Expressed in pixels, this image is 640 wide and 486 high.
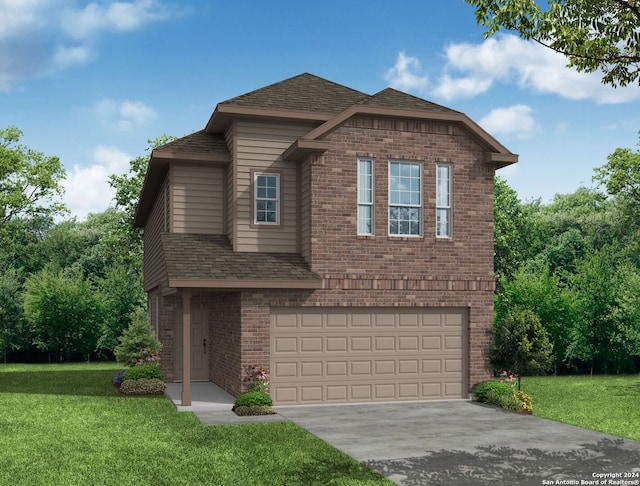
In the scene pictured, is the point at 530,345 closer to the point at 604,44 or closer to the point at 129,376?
the point at 604,44

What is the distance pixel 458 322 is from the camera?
20.0 meters

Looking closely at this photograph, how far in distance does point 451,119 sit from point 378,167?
2.47m

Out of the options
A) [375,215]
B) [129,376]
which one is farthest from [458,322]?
[129,376]

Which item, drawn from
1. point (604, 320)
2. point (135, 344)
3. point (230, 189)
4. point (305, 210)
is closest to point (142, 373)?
point (135, 344)

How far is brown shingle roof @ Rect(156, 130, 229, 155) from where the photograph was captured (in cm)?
2041

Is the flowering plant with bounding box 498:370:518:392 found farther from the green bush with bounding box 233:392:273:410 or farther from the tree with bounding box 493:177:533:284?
the tree with bounding box 493:177:533:284

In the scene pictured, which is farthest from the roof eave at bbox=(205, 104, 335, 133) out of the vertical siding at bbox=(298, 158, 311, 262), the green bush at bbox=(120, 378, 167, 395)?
the green bush at bbox=(120, 378, 167, 395)

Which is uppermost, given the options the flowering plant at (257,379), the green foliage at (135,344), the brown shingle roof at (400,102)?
the brown shingle roof at (400,102)

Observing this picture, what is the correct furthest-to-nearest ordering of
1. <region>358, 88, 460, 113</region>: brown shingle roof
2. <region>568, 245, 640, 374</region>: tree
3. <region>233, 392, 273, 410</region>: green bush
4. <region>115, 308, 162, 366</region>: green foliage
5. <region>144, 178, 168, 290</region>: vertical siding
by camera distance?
<region>568, 245, 640, 374</region>: tree → <region>144, 178, 168, 290</region>: vertical siding → <region>115, 308, 162, 366</region>: green foliage → <region>358, 88, 460, 113</region>: brown shingle roof → <region>233, 392, 273, 410</region>: green bush

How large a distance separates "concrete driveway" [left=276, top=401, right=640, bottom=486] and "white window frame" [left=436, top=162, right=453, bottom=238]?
4.89 m

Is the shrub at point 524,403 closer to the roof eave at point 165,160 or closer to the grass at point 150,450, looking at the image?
the grass at point 150,450

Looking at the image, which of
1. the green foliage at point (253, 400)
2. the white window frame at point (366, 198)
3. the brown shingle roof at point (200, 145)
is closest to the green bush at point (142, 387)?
the green foliage at point (253, 400)

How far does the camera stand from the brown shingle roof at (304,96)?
19.8 m

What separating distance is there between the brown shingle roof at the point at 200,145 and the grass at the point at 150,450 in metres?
6.94
